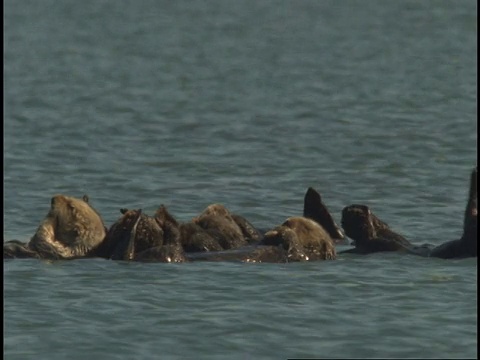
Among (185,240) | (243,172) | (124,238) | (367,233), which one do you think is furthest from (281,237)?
(243,172)

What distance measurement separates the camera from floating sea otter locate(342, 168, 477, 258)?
16.3 metres

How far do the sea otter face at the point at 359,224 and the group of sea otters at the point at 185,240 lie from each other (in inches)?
0.5

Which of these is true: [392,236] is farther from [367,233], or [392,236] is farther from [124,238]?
[124,238]

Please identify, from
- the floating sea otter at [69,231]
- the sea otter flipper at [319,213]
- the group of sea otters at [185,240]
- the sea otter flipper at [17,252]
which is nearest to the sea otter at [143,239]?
the group of sea otters at [185,240]

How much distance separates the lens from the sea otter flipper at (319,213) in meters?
17.8

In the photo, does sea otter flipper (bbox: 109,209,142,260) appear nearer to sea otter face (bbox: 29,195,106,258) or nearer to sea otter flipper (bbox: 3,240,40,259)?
sea otter face (bbox: 29,195,106,258)

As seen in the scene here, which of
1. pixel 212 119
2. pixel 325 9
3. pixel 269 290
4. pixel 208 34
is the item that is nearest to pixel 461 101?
pixel 212 119

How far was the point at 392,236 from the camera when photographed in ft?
56.9

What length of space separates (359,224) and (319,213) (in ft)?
2.32

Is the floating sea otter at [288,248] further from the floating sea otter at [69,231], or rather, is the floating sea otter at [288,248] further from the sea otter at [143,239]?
the floating sea otter at [69,231]

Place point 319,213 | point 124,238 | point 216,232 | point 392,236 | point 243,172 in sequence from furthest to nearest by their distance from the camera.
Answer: point 243,172 < point 319,213 < point 392,236 < point 216,232 < point 124,238

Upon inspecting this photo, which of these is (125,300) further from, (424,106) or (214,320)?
(424,106)

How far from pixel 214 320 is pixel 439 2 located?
55.3 meters

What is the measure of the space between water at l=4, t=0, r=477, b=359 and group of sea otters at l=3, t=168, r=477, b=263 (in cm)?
22
